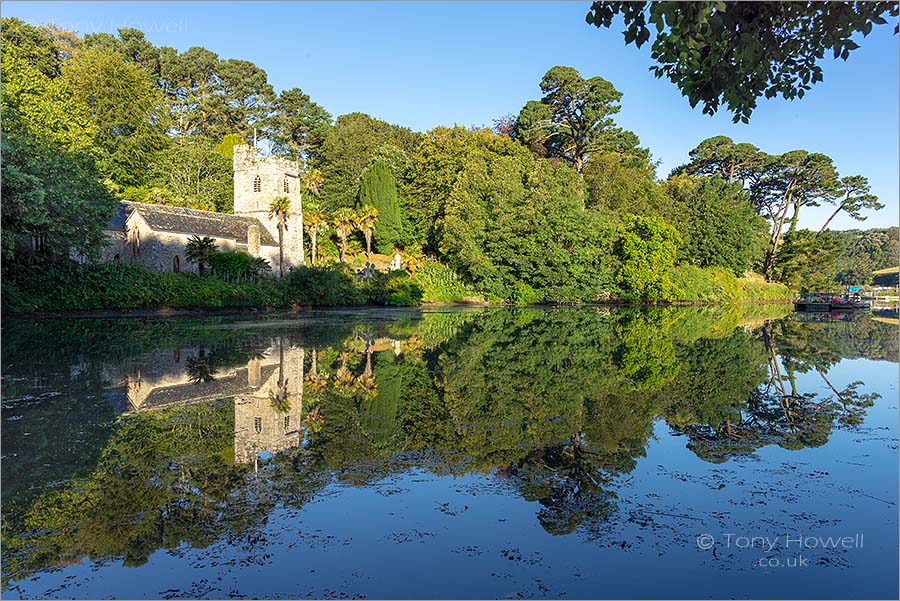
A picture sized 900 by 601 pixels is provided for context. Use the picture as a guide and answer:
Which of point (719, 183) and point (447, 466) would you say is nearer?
point (447, 466)

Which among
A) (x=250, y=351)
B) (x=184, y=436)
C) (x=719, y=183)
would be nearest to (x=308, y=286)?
(x=250, y=351)

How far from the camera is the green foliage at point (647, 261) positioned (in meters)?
46.0

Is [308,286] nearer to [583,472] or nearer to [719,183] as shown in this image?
[583,472]

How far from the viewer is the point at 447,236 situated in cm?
4519

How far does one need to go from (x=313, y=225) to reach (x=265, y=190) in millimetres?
4456

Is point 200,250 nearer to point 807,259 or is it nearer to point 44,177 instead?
point 44,177

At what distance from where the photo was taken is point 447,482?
5734 millimetres

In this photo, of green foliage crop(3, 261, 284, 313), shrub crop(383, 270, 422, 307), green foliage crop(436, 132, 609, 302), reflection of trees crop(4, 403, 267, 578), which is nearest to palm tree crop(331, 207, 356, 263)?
shrub crop(383, 270, 422, 307)

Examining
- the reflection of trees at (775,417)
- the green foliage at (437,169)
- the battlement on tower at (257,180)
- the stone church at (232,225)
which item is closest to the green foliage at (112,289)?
the stone church at (232,225)

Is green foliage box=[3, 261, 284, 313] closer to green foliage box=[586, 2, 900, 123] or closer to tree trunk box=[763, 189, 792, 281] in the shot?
green foliage box=[586, 2, 900, 123]

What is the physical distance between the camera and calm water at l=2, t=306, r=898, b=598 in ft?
12.9

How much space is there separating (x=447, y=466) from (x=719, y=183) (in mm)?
57327

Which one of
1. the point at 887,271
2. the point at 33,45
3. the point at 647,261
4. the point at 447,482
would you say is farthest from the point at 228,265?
the point at 887,271

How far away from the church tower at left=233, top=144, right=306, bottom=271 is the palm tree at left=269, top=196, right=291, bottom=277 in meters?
0.42
